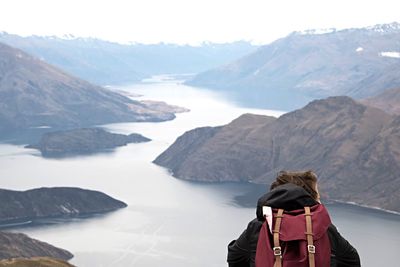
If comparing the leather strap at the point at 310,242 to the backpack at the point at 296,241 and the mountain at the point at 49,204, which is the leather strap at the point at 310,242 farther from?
the mountain at the point at 49,204

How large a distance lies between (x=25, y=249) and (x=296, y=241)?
135m

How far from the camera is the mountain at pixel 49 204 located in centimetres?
18688

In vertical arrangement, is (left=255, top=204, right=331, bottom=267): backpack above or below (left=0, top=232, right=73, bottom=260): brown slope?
above

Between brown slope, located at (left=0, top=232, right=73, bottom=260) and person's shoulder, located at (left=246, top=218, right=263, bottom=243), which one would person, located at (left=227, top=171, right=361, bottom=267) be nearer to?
person's shoulder, located at (left=246, top=218, right=263, bottom=243)

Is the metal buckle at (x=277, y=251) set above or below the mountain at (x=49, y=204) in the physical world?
above

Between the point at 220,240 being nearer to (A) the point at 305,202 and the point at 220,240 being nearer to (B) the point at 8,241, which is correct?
(B) the point at 8,241

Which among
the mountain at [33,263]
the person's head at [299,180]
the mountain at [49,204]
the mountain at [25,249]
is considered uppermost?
the person's head at [299,180]

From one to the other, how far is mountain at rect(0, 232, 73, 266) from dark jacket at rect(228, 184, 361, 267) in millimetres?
127588

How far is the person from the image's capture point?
8266 millimetres

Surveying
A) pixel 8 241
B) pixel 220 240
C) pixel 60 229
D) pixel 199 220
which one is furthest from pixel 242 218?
pixel 8 241

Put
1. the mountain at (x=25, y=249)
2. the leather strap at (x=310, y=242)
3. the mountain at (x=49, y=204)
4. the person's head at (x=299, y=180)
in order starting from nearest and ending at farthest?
the leather strap at (x=310, y=242) → the person's head at (x=299, y=180) → the mountain at (x=25, y=249) → the mountain at (x=49, y=204)

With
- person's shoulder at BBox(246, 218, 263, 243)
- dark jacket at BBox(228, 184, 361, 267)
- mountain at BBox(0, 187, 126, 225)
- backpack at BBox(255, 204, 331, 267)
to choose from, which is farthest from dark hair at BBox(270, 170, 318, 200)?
mountain at BBox(0, 187, 126, 225)

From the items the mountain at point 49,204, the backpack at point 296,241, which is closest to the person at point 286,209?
the backpack at point 296,241

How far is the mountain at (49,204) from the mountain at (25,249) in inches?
1603
